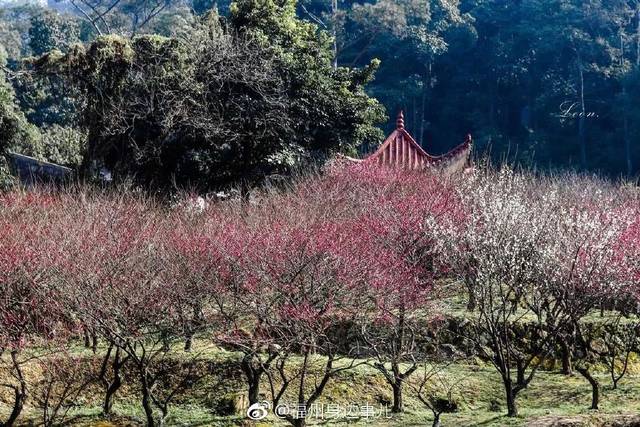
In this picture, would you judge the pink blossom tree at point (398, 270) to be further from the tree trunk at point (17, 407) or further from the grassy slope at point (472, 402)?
the tree trunk at point (17, 407)

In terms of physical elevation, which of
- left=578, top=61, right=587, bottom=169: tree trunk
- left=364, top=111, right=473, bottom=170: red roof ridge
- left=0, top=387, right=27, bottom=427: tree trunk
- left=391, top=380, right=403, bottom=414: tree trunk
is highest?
left=578, top=61, right=587, bottom=169: tree trunk

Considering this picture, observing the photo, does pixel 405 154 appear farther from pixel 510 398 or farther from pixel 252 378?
pixel 510 398

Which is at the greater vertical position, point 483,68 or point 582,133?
point 483,68

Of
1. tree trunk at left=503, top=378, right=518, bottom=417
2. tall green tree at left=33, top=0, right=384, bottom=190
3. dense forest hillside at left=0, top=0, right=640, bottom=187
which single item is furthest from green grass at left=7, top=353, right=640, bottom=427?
dense forest hillside at left=0, top=0, right=640, bottom=187

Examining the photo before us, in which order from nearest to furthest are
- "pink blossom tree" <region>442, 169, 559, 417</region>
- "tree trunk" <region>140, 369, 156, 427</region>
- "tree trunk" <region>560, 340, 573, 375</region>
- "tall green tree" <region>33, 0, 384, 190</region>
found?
"tree trunk" <region>140, 369, 156, 427</region> → "pink blossom tree" <region>442, 169, 559, 417</region> → "tree trunk" <region>560, 340, 573, 375</region> → "tall green tree" <region>33, 0, 384, 190</region>

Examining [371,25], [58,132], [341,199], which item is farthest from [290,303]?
[371,25]

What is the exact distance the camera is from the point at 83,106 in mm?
21734

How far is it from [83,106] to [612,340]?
13697 millimetres

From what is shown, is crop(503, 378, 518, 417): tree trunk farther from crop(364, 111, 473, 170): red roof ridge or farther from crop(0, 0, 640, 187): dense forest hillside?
crop(0, 0, 640, 187): dense forest hillside

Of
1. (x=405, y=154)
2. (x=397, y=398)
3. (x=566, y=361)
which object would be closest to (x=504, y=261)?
(x=397, y=398)

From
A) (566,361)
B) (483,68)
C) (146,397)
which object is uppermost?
(483,68)

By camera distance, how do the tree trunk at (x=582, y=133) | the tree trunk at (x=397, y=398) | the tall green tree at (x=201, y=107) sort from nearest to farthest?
the tree trunk at (x=397, y=398), the tall green tree at (x=201, y=107), the tree trunk at (x=582, y=133)

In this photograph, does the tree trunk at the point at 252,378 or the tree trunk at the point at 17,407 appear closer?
the tree trunk at the point at 17,407

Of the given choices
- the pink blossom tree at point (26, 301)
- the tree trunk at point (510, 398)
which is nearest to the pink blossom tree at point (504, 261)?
the tree trunk at point (510, 398)
